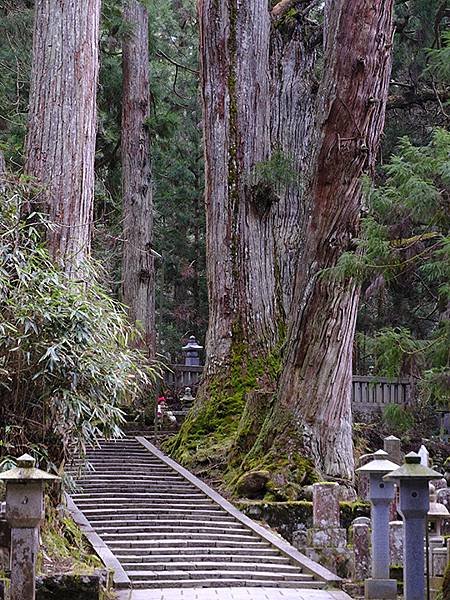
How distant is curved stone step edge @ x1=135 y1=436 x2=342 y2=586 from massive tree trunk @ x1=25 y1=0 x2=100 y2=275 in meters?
3.57

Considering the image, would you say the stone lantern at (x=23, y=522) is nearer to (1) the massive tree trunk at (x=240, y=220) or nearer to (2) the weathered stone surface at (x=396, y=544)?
(2) the weathered stone surface at (x=396, y=544)

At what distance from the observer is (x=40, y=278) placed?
801 centimetres

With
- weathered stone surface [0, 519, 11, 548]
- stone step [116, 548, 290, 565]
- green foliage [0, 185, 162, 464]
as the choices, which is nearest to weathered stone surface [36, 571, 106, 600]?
weathered stone surface [0, 519, 11, 548]

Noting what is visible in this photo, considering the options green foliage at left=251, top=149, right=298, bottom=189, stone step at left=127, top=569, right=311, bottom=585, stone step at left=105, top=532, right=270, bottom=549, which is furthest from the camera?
green foliage at left=251, top=149, right=298, bottom=189

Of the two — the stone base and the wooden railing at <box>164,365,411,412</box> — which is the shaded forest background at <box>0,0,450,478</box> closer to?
the wooden railing at <box>164,365,411,412</box>

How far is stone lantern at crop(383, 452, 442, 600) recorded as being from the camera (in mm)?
6352

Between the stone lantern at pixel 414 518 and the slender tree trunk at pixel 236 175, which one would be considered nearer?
the stone lantern at pixel 414 518

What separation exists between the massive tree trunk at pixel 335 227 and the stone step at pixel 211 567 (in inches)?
113

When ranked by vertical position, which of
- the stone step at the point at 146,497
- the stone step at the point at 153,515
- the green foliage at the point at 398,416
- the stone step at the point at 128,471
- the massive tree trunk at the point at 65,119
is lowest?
the stone step at the point at 153,515

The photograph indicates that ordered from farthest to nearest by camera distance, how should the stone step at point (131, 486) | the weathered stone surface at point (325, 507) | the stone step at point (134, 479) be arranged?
the stone step at point (134, 479) → the stone step at point (131, 486) → the weathered stone surface at point (325, 507)

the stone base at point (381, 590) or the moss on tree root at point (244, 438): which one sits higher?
the moss on tree root at point (244, 438)

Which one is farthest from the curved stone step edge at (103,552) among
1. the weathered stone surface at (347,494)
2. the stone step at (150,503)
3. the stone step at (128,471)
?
the weathered stone surface at (347,494)

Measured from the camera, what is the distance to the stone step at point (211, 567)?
8672 mm

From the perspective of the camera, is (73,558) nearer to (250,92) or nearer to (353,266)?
(353,266)
